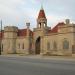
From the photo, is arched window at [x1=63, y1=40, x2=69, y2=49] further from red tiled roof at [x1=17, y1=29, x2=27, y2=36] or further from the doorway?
red tiled roof at [x1=17, y1=29, x2=27, y2=36]

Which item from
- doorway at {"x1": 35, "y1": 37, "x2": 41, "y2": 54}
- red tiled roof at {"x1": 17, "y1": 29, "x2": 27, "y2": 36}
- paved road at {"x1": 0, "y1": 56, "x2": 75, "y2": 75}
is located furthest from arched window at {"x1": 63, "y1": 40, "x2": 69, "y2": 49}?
paved road at {"x1": 0, "y1": 56, "x2": 75, "y2": 75}

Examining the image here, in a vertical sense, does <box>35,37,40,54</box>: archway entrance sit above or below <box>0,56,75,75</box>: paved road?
above

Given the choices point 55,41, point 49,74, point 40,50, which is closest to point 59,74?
point 49,74

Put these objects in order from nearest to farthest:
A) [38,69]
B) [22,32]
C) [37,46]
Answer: [38,69] < [37,46] < [22,32]

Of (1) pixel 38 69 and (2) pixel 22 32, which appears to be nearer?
(1) pixel 38 69

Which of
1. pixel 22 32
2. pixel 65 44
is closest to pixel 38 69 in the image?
pixel 65 44

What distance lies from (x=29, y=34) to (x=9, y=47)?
28.4ft

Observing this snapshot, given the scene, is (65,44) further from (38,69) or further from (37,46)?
(38,69)

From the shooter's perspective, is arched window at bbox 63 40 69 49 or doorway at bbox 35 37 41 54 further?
doorway at bbox 35 37 41 54

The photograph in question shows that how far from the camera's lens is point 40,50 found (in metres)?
74.8

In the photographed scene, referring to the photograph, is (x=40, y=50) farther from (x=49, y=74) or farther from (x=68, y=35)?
(x=49, y=74)

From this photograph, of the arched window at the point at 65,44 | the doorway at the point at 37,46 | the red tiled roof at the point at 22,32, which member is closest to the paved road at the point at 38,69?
the arched window at the point at 65,44

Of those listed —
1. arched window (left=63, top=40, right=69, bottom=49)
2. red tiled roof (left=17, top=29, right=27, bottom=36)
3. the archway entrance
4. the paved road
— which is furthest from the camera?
red tiled roof (left=17, top=29, right=27, bottom=36)

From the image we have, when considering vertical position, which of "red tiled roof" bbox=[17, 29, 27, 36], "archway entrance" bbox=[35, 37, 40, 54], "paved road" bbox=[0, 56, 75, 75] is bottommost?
"paved road" bbox=[0, 56, 75, 75]
